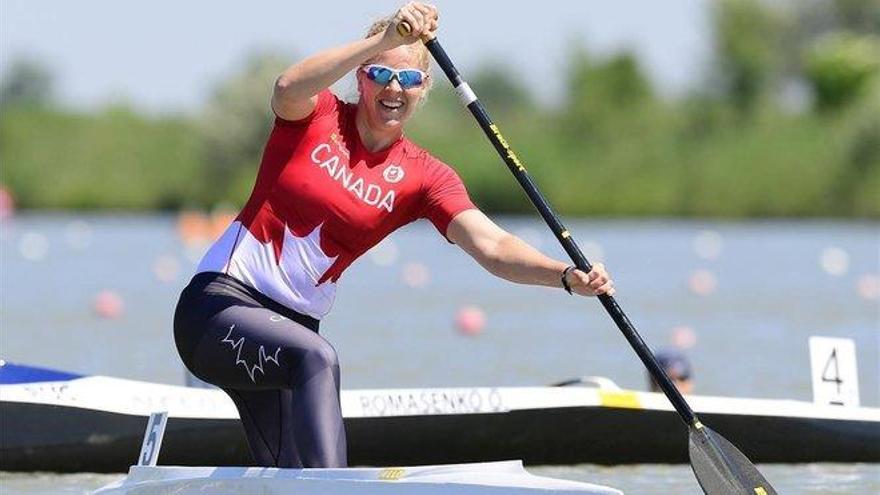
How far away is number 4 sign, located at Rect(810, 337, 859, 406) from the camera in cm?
971

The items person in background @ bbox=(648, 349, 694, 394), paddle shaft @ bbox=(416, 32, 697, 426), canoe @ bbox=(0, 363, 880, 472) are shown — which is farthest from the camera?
person in background @ bbox=(648, 349, 694, 394)

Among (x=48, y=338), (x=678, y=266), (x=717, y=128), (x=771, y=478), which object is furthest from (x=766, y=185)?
(x=771, y=478)

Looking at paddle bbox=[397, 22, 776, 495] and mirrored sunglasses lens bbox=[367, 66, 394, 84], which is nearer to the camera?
mirrored sunglasses lens bbox=[367, 66, 394, 84]

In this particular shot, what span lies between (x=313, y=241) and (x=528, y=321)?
14404mm

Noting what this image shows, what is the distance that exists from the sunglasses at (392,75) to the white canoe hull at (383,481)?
3.89 feet

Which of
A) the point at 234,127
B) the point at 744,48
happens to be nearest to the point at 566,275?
the point at 234,127

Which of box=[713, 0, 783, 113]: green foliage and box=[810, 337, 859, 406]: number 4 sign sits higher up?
box=[713, 0, 783, 113]: green foliage

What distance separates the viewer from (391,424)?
954 cm

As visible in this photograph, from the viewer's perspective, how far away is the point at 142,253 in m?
35.9

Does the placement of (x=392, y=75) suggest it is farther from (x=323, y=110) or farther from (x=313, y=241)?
(x=313, y=241)

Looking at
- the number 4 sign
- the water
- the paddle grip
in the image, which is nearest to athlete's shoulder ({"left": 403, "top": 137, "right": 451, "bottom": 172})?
the paddle grip

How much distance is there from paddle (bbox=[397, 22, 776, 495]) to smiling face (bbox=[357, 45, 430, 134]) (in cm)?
24

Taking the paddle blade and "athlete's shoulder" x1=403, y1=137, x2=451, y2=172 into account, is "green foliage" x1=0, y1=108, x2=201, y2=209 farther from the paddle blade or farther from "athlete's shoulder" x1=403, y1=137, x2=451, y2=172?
"athlete's shoulder" x1=403, y1=137, x2=451, y2=172

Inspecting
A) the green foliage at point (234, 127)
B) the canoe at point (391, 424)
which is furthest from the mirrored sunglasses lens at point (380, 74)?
the green foliage at point (234, 127)
